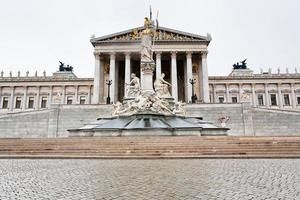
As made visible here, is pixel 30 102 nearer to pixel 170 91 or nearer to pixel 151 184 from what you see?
pixel 170 91

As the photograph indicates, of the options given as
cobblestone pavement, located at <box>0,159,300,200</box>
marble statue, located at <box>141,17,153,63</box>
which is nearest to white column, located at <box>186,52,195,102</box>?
marble statue, located at <box>141,17,153,63</box>

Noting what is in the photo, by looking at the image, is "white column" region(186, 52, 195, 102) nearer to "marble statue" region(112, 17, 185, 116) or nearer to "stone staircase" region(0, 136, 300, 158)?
"marble statue" region(112, 17, 185, 116)

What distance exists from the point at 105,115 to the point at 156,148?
22.0m

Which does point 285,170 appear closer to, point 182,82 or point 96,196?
point 96,196

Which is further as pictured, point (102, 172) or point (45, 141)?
point (45, 141)

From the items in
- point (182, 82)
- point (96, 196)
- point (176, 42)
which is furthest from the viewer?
point (182, 82)

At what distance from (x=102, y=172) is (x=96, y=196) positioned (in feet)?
8.61

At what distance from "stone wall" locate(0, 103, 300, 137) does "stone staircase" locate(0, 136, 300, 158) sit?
20487 mm

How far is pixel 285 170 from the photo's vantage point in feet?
23.7

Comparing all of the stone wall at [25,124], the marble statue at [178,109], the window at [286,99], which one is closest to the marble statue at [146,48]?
the marble statue at [178,109]

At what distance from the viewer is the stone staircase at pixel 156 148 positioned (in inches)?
435

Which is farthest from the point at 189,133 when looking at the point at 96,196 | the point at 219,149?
the point at 96,196

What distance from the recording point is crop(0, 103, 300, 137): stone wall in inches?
1291

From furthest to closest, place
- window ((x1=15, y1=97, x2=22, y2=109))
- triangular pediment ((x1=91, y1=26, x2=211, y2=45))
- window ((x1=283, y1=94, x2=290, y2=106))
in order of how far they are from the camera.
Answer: window ((x1=15, y1=97, x2=22, y2=109)), window ((x1=283, y1=94, x2=290, y2=106)), triangular pediment ((x1=91, y1=26, x2=211, y2=45))
